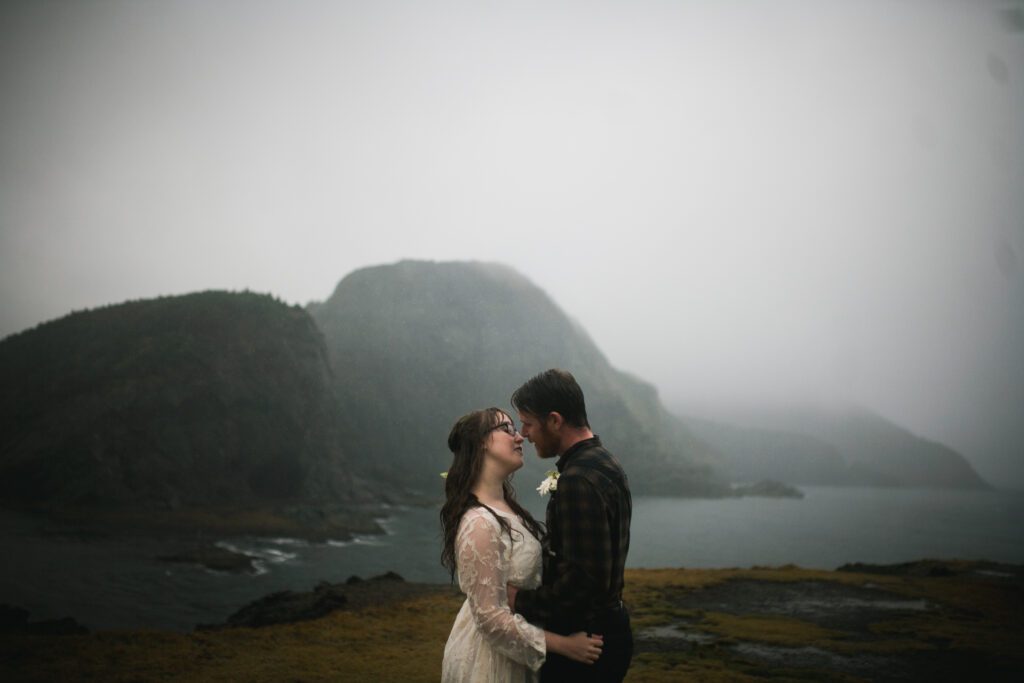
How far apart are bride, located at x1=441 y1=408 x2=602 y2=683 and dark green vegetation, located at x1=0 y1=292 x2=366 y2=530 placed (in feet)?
271

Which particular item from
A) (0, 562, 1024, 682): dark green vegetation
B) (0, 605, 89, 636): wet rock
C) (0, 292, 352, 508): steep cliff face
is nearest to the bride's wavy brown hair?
(0, 562, 1024, 682): dark green vegetation

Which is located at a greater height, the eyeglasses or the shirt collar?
the eyeglasses

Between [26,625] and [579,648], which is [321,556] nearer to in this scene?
[26,625]

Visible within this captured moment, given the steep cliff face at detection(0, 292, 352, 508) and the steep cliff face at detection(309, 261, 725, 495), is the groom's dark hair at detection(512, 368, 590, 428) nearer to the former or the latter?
the steep cliff face at detection(0, 292, 352, 508)

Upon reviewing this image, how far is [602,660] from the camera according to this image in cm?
396

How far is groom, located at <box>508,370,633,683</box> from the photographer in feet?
12.2

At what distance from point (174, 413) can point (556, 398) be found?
100672 mm

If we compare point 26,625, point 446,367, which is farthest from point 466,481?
point 446,367

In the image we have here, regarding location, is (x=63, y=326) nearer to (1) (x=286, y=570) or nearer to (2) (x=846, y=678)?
(1) (x=286, y=570)

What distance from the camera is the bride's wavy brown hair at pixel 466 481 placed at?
4.12 meters

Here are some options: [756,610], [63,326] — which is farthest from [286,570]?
[63,326]

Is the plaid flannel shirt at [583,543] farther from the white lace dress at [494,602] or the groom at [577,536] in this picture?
the white lace dress at [494,602]

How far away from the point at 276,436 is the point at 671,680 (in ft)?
313

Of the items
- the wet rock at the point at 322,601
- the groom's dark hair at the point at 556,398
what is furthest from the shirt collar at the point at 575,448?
the wet rock at the point at 322,601
